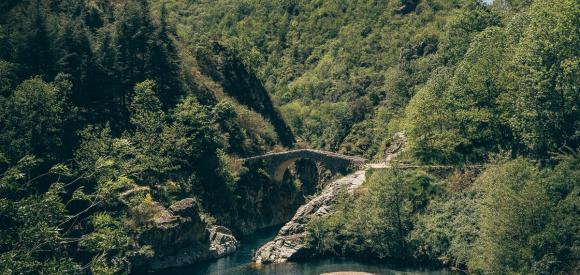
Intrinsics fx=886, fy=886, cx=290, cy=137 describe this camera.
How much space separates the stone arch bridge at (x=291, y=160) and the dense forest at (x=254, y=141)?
2003 millimetres

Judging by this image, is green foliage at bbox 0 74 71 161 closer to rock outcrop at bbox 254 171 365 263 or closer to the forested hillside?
the forested hillside

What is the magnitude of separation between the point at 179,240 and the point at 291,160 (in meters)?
36.9

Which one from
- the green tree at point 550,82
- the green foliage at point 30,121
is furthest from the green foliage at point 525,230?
the green foliage at point 30,121

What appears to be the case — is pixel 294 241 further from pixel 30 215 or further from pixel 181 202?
pixel 30 215

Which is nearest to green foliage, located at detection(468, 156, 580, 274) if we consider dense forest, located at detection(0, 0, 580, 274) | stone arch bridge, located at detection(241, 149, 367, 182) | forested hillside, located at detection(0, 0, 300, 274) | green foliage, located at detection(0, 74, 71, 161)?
dense forest, located at detection(0, 0, 580, 274)

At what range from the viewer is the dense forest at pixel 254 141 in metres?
71.0

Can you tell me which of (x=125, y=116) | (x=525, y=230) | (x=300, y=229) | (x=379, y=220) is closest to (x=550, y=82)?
(x=525, y=230)

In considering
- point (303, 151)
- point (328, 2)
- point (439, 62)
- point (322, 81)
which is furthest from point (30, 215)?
point (328, 2)

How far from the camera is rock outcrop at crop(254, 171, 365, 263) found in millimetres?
95750

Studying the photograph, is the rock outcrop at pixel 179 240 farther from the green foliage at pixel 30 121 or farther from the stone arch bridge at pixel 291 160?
the stone arch bridge at pixel 291 160

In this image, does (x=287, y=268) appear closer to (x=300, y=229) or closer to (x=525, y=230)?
(x=300, y=229)

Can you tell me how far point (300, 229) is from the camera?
99.9m

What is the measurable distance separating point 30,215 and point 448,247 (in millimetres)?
46989

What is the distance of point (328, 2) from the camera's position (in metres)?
187
